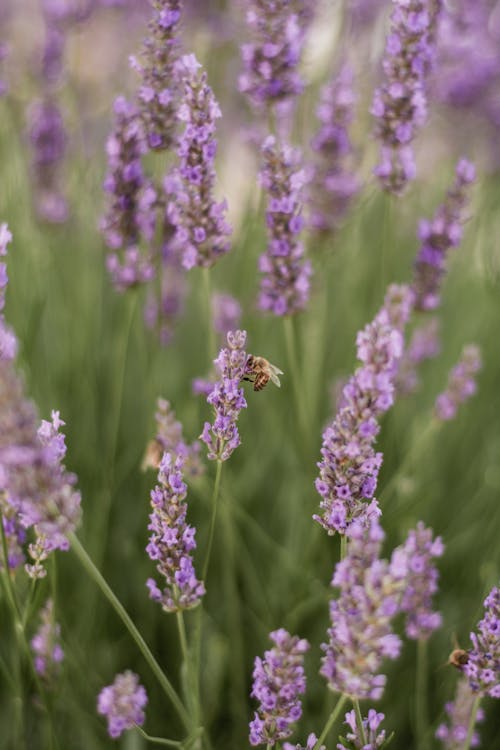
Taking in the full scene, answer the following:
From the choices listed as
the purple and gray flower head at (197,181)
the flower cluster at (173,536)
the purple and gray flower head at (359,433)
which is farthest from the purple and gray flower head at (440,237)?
the flower cluster at (173,536)

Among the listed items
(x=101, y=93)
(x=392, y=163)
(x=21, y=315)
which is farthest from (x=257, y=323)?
(x=101, y=93)

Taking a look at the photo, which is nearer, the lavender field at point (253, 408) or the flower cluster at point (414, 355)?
the lavender field at point (253, 408)

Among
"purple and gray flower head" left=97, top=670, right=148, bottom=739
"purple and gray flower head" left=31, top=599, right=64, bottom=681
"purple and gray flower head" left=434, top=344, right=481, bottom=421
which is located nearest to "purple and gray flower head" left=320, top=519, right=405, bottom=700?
"purple and gray flower head" left=97, top=670, right=148, bottom=739

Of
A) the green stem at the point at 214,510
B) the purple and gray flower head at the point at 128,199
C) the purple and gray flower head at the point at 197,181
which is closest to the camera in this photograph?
the green stem at the point at 214,510

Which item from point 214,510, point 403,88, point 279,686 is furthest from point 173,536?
point 403,88

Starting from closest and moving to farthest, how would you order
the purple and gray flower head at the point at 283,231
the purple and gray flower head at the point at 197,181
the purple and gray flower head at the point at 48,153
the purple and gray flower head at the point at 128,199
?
the purple and gray flower head at the point at 197,181
the purple and gray flower head at the point at 283,231
the purple and gray flower head at the point at 128,199
the purple and gray flower head at the point at 48,153

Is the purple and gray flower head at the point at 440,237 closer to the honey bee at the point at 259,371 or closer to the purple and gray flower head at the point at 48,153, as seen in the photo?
the honey bee at the point at 259,371

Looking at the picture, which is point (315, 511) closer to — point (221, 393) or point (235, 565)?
point (235, 565)

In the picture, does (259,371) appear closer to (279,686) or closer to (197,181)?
(197,181)

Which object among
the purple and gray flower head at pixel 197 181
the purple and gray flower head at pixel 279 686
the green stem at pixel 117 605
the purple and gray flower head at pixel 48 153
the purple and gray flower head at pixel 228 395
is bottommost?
the purple and gray flower head at pixel 279 686
